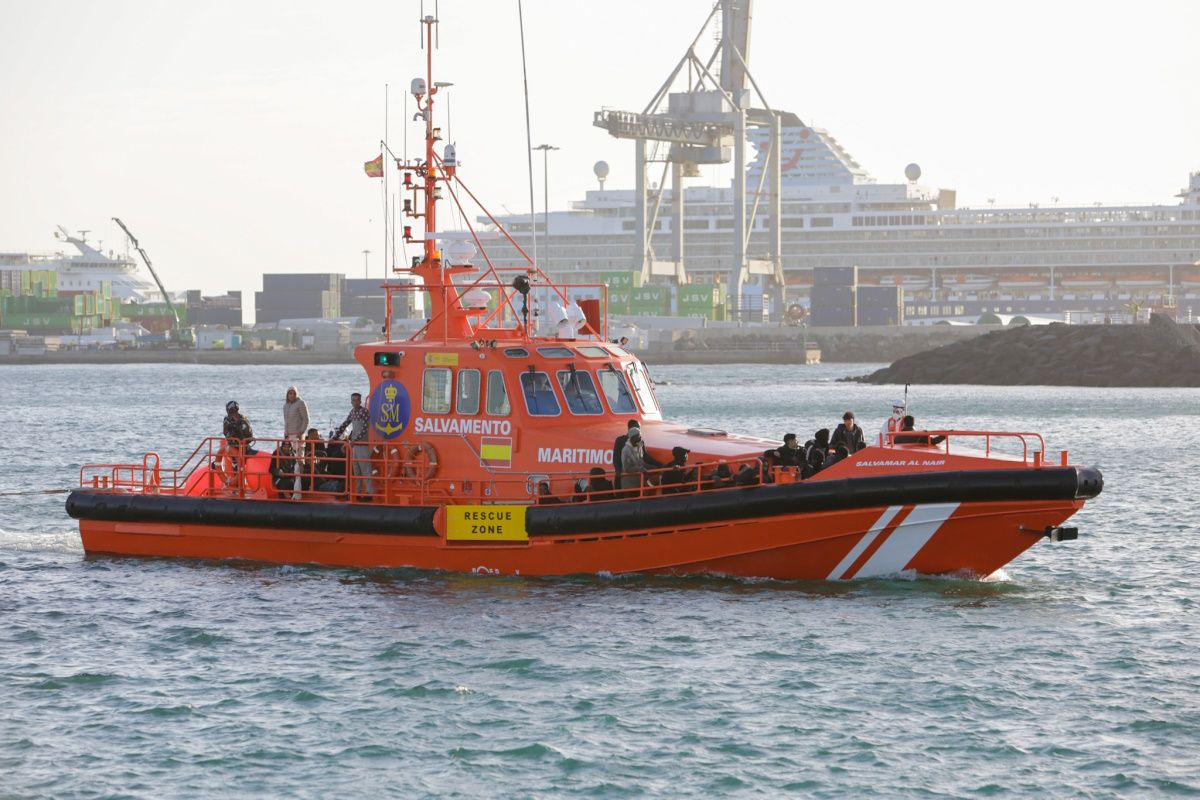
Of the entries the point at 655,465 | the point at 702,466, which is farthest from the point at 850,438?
the point at 655,465

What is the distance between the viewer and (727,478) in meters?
16.1

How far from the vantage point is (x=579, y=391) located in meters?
17.2

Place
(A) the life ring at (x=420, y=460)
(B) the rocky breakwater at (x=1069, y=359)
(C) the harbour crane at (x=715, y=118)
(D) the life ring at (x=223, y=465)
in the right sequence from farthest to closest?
(C) the harbour crane at (x=715, y=118) → (B) the rocky breakwater at (x=1069, y=359) → (D) the life ring at (x=223, y=465) → (A) the life ring at (x=420, y=460)

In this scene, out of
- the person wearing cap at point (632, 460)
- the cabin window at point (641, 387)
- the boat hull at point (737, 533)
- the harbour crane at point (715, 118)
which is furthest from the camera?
the harbour crane at point (715, 118)

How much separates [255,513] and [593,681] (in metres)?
6.12

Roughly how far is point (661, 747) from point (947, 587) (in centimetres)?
555

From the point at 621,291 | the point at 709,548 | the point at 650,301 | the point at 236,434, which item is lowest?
the point at 709,548

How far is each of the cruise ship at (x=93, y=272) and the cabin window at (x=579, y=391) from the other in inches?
6715

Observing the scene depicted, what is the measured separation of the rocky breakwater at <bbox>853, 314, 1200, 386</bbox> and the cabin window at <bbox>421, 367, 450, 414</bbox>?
6304 cm

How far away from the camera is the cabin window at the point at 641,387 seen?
1759cm

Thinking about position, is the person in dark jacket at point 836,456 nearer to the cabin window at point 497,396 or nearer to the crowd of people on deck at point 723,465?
the crowd of people on deck at point 723,465

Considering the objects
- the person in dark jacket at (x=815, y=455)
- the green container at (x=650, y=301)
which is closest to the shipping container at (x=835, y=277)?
the green container at (x=650, y=301)

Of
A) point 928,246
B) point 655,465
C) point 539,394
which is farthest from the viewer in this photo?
point 928,246

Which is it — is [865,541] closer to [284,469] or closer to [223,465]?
[284,469]
